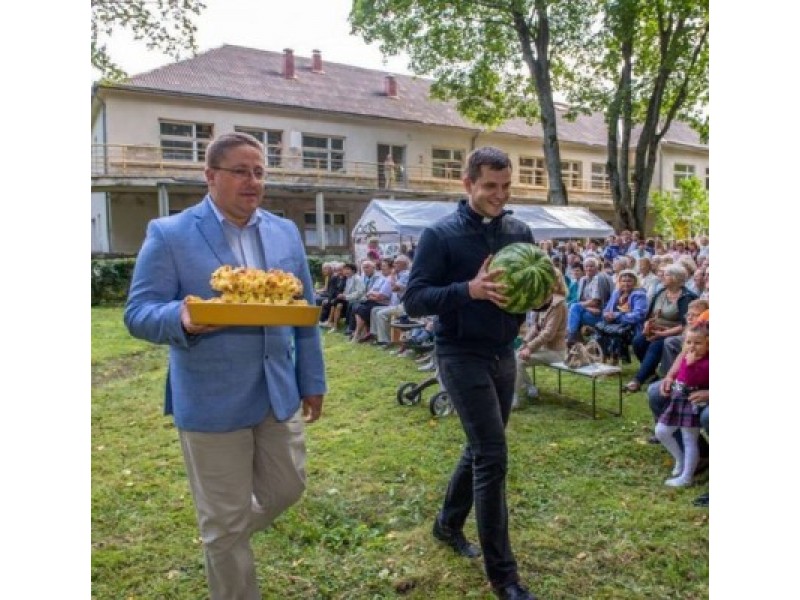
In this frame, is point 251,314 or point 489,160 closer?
point 251,314

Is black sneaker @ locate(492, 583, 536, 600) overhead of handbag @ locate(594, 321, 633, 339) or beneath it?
beneath

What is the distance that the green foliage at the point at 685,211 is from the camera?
32.4 m

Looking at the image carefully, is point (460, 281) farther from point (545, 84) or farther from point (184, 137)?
point (184, 137)

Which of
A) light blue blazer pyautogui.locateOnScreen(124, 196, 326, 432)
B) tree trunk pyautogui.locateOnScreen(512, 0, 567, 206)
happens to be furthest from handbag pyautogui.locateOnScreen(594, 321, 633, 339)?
tree trunk pyautogui.locateOnScreen(512, 0, 567, 206)

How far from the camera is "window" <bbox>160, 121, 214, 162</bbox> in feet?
79.0

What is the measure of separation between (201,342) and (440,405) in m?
4.34

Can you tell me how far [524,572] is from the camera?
3.37 meters

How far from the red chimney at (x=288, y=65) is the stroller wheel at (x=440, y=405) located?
990 inches

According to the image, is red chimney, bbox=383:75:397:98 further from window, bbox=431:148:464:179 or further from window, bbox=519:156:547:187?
window, bbox=519:156:547:187

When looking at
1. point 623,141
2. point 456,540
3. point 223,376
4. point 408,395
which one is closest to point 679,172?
point 623,141

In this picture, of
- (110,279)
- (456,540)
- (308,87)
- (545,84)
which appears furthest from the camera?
(308,87)

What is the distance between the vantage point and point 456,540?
139 inches

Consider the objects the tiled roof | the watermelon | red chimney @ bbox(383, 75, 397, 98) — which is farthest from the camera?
red chimney @ bbox(383, 75, 397, 98)

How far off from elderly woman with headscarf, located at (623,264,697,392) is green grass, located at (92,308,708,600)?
68cm
